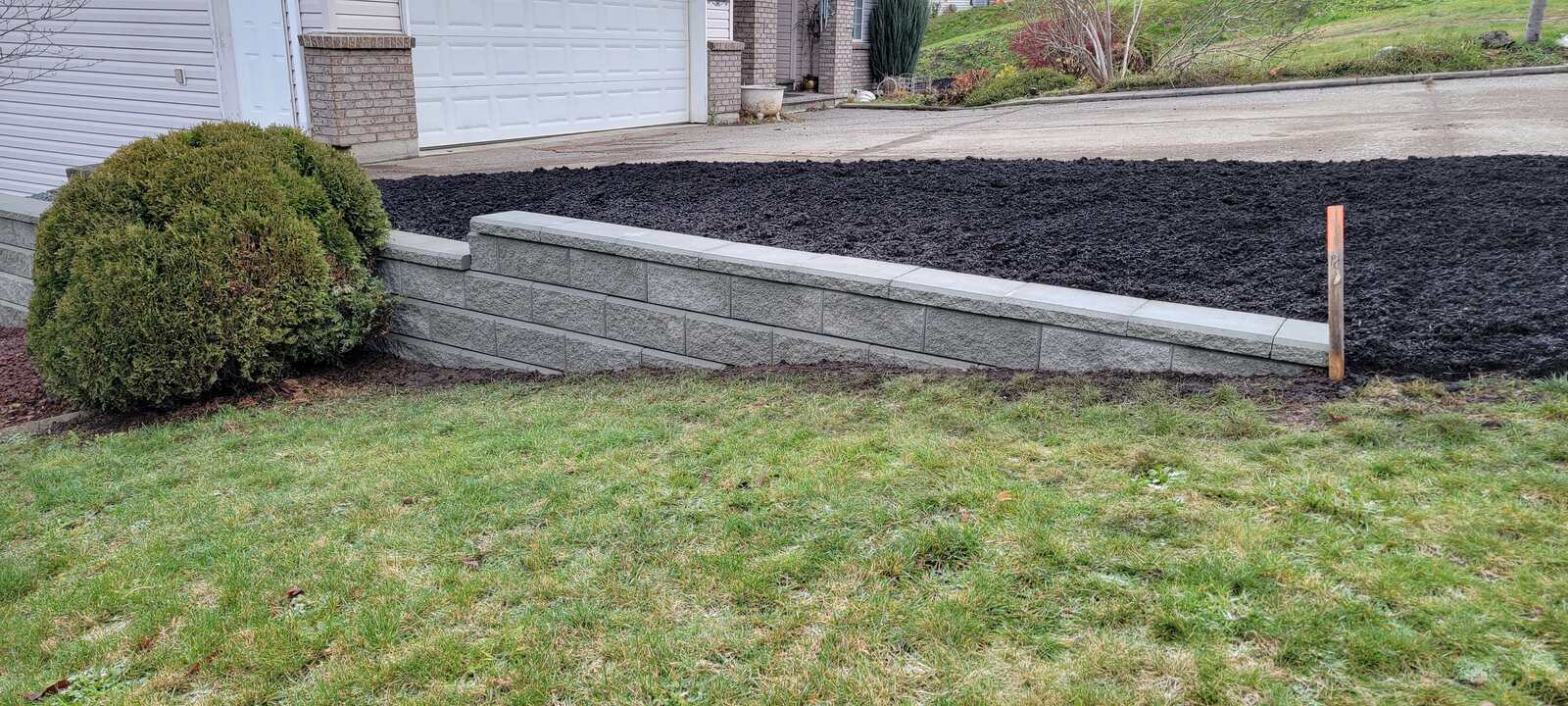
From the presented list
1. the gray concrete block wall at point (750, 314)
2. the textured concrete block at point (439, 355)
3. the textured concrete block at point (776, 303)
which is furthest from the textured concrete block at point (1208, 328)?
the textured concrete block at point (439, 355)

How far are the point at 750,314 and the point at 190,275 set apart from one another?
2914mm

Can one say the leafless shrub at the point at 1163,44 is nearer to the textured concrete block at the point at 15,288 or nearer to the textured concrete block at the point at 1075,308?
the textured concrete block at the point at 1075,308

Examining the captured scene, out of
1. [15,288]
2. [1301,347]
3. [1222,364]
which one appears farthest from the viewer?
[15,288]

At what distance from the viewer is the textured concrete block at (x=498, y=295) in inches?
236

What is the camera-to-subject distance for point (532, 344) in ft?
19.8

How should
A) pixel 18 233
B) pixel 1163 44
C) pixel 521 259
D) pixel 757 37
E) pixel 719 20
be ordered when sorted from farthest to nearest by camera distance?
pixel 1163 44 → pixel 757 37 → pixel 719 20 → pixel 18 233 → pixel 521 259

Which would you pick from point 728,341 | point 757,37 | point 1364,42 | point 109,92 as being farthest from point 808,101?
point 728,341

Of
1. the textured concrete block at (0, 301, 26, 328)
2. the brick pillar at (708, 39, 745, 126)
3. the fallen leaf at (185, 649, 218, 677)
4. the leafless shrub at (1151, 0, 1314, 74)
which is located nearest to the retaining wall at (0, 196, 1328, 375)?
the fallen leaf at (185, 649, 218, 677)

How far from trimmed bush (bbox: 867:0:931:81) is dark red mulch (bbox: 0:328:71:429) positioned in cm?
1658

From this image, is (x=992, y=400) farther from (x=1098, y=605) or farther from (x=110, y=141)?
(x=110, y=141)

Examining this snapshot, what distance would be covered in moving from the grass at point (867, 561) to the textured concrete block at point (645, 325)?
3.90ft

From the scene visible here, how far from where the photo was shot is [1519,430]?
10.5 feet

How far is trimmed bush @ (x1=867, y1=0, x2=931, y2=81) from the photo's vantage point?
2098cm

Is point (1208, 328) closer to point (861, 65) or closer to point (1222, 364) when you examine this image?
point (1222, 364)
